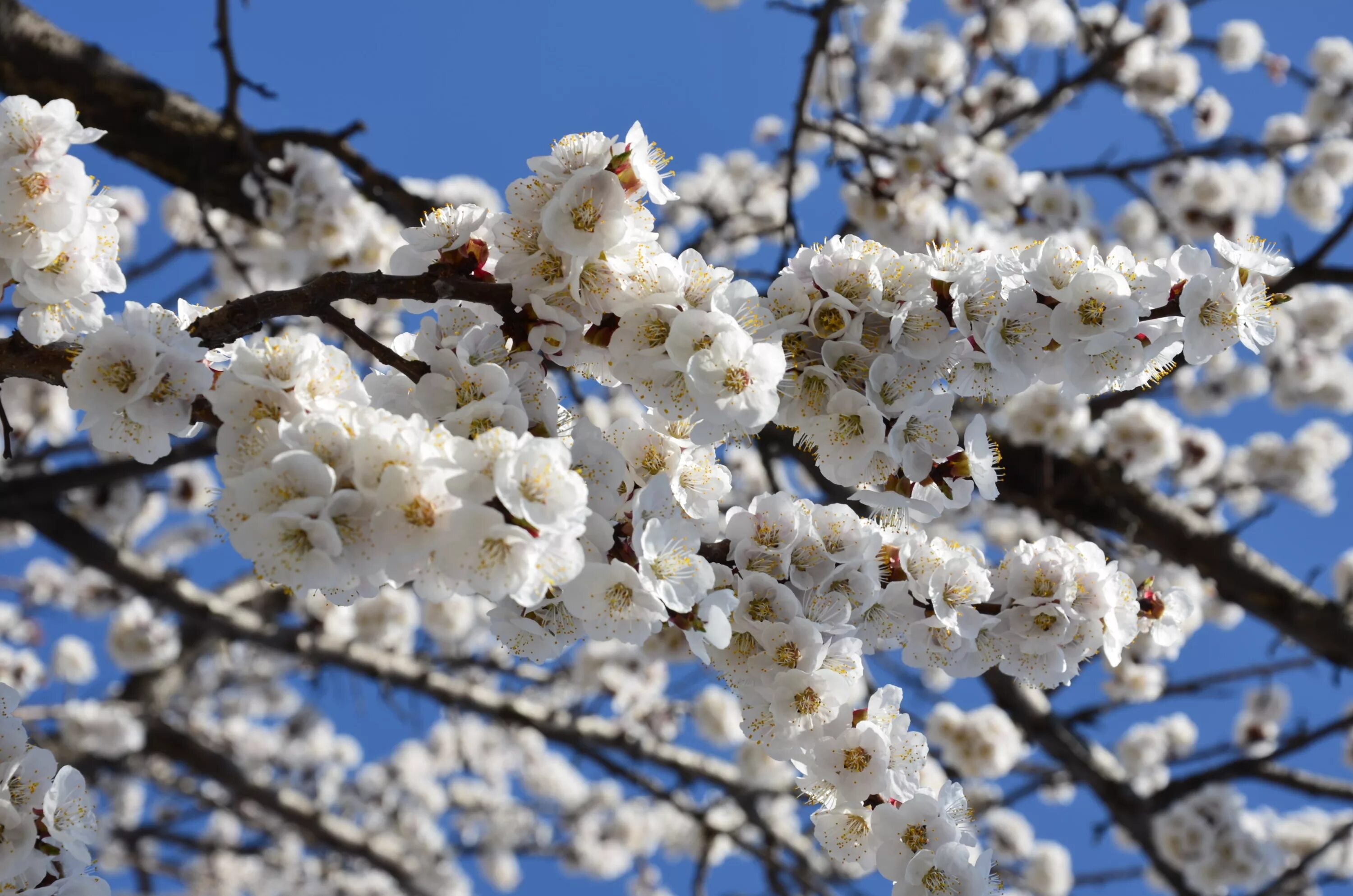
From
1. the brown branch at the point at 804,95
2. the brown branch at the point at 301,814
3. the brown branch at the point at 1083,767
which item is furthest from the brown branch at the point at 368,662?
the brown branch at the point at 804,95

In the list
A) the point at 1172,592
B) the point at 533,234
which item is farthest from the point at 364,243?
the point at 1172,592

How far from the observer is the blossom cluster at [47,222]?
1.54m

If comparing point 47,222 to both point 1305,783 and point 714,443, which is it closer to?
point 714,443

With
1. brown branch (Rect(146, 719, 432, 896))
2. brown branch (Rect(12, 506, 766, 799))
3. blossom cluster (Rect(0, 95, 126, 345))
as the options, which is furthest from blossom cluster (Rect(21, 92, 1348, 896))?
brown branch (Rect(146, 719, 432, 896))

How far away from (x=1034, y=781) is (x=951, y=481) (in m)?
3.06

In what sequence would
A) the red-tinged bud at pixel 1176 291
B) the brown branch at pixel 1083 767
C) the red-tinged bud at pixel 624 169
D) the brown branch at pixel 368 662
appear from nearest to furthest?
the red-tinged bud at pixel 624 169 < the red-tinged bud at pixel 1176 291 < the brown branch at pixel 1083 767 < the brown branch at pixel 368 662

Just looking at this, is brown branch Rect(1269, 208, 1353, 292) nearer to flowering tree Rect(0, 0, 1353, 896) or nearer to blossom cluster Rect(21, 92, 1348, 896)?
flowering tree Rect(0, 0, 1353, 896)

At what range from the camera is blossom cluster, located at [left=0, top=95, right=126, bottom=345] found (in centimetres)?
154

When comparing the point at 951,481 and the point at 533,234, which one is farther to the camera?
the point at 951,481

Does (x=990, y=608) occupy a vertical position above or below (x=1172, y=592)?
below

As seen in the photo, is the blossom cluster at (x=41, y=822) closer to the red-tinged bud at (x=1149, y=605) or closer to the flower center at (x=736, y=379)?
the flower center at (x=736, y=379)

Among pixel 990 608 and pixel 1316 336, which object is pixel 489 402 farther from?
pixel 1316 336

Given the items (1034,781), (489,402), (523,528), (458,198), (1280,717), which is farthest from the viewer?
(1280,717)

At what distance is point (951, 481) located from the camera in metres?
1.62
